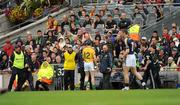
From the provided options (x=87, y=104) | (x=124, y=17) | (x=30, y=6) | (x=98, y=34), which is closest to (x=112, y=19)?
(x=124, y=17)

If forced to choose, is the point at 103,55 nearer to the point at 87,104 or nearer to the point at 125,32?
the point at 125,32

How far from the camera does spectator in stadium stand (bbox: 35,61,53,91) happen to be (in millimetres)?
23875

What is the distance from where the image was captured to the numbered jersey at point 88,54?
23.4 m

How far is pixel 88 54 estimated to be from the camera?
23.4 meters

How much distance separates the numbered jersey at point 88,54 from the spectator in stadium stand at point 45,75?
1.57m

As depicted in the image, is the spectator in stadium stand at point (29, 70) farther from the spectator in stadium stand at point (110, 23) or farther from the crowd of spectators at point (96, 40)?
the spectator in stadium stand at point (110, 23)

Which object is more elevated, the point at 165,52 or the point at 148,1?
the point at 148,1

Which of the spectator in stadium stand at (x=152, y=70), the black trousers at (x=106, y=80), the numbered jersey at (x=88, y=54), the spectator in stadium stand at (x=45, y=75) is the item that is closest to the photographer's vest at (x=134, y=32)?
the spectator in stadium stand at (x=152, y=70)

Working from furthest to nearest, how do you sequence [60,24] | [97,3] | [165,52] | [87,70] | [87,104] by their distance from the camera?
1. [97,3]
2. [60,24]
3. [165,52]
4. [87,70]
5. [87,104]

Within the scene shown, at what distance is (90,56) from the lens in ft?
76.6

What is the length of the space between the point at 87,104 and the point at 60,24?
1628cm

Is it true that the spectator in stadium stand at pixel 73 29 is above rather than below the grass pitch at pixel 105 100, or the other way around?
above

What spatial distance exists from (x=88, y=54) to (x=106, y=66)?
835 millimetres

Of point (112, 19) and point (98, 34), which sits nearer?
point (98, 34)
